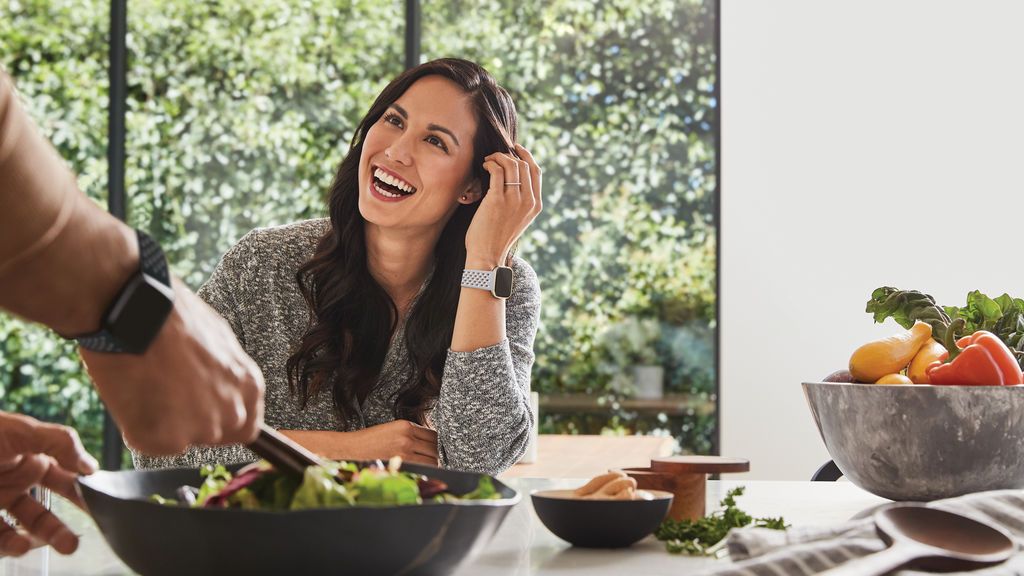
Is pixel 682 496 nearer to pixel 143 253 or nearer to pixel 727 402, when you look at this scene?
pixel 143 253

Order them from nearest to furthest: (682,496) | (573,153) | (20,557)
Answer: (20,557) < (682,496) < (573,153)

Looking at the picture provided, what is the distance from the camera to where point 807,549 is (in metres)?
0.89

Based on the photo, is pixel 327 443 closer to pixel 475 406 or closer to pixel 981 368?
pixel 475 406

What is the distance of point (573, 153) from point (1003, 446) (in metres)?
3.17

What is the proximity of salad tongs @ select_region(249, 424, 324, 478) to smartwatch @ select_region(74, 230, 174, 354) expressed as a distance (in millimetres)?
129

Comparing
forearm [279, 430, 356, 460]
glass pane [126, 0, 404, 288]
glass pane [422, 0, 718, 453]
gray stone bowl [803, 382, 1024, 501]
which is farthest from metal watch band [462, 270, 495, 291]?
glass pane [126, 0, 404, 288]

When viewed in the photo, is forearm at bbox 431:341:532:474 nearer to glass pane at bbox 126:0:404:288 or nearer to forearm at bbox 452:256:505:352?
forearm at bbox 452:256:505:352

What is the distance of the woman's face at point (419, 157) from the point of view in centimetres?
200

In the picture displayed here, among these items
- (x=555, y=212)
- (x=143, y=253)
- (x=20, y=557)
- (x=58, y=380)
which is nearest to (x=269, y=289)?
(x=20, y=557)

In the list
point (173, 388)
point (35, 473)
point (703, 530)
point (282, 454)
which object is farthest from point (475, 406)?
point (173, 388)

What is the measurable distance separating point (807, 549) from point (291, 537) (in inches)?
17.5

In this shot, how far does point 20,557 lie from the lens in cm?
98

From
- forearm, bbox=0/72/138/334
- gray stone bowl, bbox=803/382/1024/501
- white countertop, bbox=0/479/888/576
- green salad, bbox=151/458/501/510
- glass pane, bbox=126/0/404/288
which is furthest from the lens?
glass pane, bbox=126/0/404/288

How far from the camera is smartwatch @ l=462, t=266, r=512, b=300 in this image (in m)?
1.88
